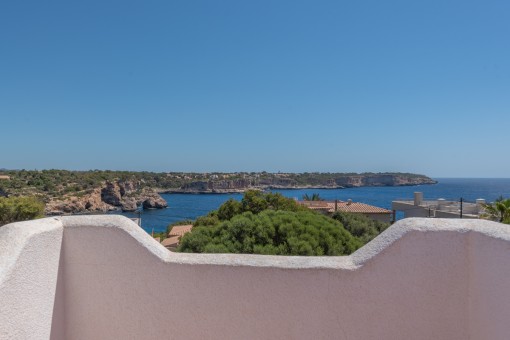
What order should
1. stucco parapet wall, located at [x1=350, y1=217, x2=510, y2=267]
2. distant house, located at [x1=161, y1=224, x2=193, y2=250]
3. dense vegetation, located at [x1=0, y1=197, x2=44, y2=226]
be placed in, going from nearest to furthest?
stucco parapet wall, located at [x1=350, y1=217, x2=510, y2=267] → distant house, located at [x1=161, y1=224, x2=193, y2=250] → dense vegetation, located at [x1=0, y1=197, x2=44, y2=226]

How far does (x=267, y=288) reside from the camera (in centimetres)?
281

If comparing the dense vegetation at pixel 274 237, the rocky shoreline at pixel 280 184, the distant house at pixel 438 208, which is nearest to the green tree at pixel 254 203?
the dense vegetation at pixel 274 237

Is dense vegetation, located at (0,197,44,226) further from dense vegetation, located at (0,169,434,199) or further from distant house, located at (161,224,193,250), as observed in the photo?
dense vegetation, located at (0,169,434,199)

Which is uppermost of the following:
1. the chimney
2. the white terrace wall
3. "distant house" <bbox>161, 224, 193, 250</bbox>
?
the white terrace wall

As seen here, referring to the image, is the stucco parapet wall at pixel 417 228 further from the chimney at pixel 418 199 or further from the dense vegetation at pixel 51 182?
the dense vegetation at pixel 51 182

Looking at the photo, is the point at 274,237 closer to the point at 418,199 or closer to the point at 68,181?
the point at 418,199

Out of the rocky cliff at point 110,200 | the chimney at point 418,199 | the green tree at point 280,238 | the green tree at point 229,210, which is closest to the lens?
the green tree at point 280,238

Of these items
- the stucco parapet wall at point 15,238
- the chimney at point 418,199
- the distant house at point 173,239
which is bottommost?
the distant house at point 173,239

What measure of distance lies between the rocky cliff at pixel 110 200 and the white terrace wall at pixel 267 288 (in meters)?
53.3

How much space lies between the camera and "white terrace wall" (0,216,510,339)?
2.52m

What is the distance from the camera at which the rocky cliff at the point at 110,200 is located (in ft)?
184

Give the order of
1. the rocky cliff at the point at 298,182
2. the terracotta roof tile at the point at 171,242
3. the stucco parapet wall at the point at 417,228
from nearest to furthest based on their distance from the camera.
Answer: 1. the stucco parapet wall at the point at 417,228
2. the terracotta roof tile at the point at 171,242
3. the rocky cliff at the point at 298,182

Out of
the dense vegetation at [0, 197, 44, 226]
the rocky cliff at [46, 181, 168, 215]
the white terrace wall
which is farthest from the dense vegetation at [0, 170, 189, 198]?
the white terrace wall

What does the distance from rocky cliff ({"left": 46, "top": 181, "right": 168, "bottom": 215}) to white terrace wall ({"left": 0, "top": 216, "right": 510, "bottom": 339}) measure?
5326 centimetres
